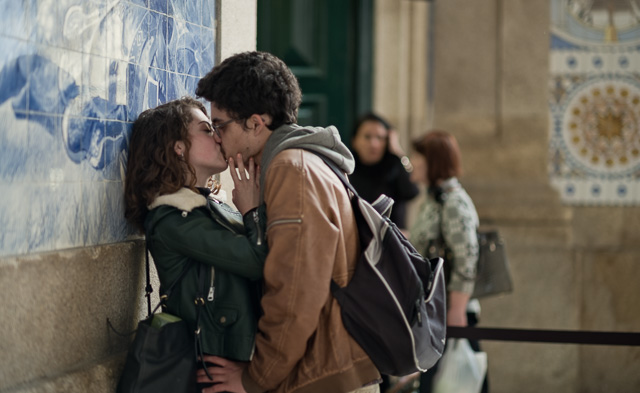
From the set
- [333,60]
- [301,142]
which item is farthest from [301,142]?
[333,60]

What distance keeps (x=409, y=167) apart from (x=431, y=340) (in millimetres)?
3555

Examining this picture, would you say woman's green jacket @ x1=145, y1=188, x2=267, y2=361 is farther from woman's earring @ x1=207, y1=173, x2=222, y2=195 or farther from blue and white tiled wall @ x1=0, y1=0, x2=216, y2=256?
woman's earring @ x1=207, y1=173, x2=222, y2=195

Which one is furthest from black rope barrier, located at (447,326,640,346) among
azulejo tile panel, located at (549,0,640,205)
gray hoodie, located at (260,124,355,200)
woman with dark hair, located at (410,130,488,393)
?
azulejo tile panel, located at (549,0,640,205)

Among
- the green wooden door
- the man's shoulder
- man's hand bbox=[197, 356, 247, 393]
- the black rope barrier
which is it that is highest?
the green wooden door

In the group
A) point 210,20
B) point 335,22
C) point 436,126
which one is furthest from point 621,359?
point 210,20

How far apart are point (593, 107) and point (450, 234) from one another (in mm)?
2588

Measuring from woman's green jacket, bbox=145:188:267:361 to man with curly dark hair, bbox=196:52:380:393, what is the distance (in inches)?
1.9

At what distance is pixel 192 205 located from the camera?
8.25 feet

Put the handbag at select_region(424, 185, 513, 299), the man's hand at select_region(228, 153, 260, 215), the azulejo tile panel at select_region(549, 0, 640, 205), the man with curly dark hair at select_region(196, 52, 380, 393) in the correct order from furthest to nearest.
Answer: the azulejo tile panel at select_region(549, 0, 640, 205) → the handbag at select_region(424, 185, 513, 299) → the man's hand at select_region(228, 153, 260, 215) → the man with curly dark hair at select_region(196, 52, 380, 393)

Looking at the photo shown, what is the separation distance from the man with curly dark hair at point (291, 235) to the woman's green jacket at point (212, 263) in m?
0.05

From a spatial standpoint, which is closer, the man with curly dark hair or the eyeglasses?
the man with curly dark hair

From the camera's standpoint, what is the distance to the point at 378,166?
578 centimetres

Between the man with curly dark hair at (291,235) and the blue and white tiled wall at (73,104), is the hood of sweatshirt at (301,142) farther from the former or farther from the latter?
the blue and white tiled wall at (73,104)

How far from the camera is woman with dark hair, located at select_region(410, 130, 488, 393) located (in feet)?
14.9
